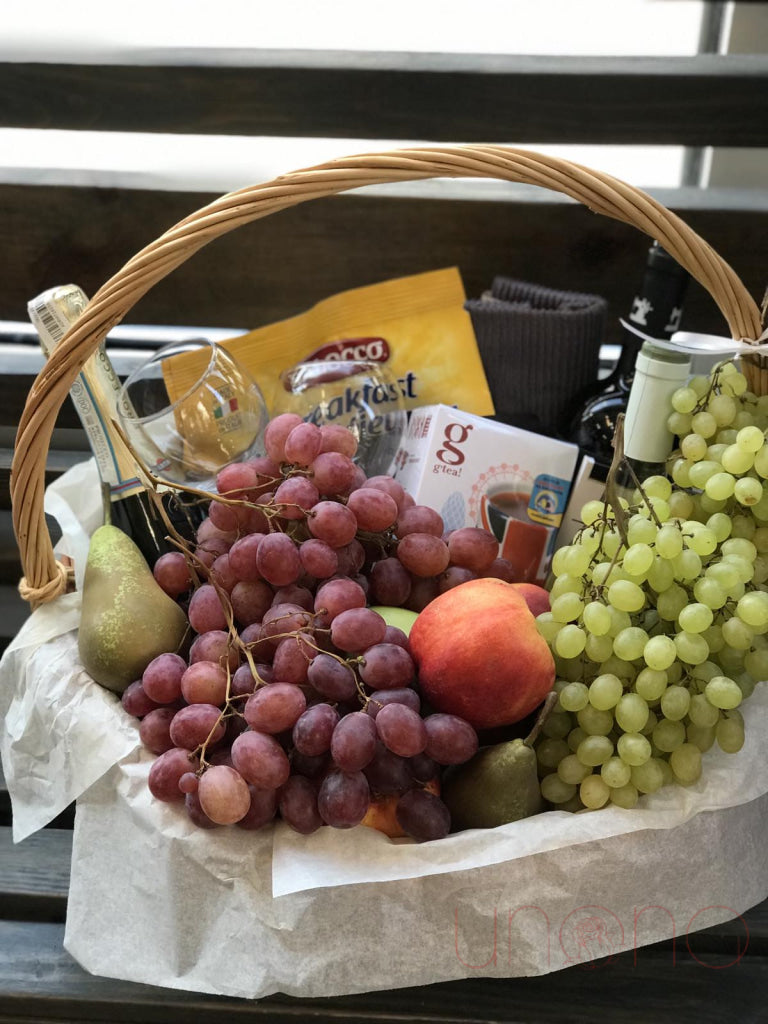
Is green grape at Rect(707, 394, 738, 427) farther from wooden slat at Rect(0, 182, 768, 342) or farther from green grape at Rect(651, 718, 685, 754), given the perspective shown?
wooden slat at Rect(0, 182, 768, 342)

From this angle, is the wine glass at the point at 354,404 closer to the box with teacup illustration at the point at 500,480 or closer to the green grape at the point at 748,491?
the box with teacup illustration at the point at 500,480

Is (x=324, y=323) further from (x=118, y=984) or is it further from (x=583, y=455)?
(x=118, y=984)

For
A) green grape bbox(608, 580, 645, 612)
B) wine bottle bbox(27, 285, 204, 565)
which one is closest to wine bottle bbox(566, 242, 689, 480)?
green grape bbox(608, 580, 645, 612)

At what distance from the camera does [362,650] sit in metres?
0.63

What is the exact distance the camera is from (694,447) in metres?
0.69

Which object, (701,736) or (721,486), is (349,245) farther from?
(701,736)

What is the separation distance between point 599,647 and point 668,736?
0.25 ft

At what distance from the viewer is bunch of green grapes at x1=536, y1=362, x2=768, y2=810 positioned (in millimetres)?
617

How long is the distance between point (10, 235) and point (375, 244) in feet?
1.50

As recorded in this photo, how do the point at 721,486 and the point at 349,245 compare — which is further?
the point at 349,245

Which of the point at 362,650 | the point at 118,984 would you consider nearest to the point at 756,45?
the point at 362,650

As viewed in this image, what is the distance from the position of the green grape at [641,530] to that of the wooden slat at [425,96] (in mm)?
603

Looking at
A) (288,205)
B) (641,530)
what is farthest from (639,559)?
(288,205)

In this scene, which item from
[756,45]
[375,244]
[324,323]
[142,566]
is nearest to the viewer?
[142,566]
